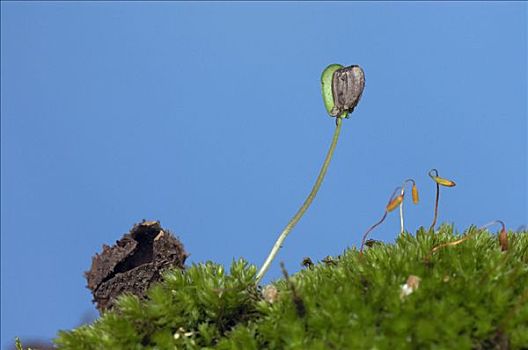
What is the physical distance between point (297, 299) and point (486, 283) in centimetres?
56

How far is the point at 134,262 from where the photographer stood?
3434 millimetres

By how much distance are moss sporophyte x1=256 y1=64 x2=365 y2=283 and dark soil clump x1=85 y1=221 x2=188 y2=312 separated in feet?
1.96

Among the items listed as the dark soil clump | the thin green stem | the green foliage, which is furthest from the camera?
the dark soil clump

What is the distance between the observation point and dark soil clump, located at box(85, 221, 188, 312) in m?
3.34

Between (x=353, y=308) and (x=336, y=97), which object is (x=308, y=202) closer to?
(x=336, y=97)

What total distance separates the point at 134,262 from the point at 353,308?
146 cm

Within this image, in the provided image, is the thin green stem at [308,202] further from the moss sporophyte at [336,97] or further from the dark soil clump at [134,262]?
the dark soil clump at [134,262]

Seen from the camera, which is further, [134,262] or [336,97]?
[134,262]

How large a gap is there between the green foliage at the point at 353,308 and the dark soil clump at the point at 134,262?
0.64 meters

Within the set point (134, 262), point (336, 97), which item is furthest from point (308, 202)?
point (134, 262)

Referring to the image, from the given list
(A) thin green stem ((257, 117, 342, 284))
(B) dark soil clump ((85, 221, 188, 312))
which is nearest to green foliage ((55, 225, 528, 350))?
(A) thin green stem ((257, 117, 342, 284))

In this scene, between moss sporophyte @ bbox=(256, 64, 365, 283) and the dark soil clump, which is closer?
moss sporophyte @ bbox=(256, 64, 365, 283)

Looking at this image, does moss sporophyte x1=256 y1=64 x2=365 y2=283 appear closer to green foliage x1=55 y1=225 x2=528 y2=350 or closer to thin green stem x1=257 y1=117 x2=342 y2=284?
thin green stem x1=257 y1=117 x2=342 y2=284

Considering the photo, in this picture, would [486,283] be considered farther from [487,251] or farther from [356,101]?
[356,101]
